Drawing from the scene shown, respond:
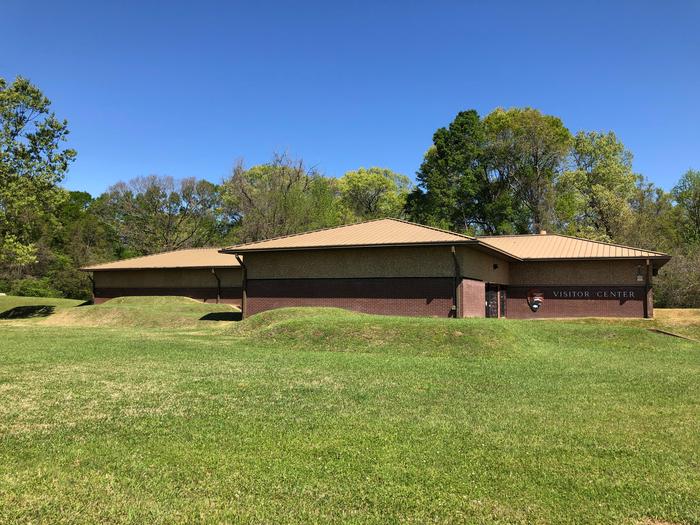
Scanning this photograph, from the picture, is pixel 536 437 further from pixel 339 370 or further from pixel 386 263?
pixel 386 263

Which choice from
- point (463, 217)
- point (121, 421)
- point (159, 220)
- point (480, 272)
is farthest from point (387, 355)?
point (159, 220)

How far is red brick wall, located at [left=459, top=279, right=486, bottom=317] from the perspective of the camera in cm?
2186

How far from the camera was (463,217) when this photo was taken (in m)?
49.2

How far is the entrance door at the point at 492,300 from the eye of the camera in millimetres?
26531

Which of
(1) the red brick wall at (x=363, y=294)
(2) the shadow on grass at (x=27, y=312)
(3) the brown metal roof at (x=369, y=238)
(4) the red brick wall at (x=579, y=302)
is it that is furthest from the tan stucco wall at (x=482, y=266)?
(2) the shadow on grass at (x=27, y=312)

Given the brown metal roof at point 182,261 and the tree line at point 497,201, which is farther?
the tree line at point 497,201

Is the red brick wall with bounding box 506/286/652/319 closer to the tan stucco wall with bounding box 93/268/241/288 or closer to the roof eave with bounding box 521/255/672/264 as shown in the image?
the roof eave with bounding box 521/255/672/264

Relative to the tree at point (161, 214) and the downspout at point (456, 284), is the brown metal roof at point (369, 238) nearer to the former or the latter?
the downspout at point (456, 284)

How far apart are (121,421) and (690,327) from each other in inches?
878

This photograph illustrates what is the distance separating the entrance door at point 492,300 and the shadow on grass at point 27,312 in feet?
84.4

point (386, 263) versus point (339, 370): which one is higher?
point (386, 263)

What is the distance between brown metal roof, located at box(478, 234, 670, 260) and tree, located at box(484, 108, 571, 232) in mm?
14491

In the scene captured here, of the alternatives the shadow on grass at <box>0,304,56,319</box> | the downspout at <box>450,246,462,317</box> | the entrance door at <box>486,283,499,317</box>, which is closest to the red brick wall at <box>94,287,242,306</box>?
the shadow on grass at <box>0,304,56,319</box>

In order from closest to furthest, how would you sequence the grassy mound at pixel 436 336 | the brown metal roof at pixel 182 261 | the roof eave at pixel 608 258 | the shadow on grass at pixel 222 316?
the grassy mound at pixel 436 336 < the roof eave at pixel 608 258 < the shadow on grass at pixel 222 316 < the brown metal roof at pixel 182 261
